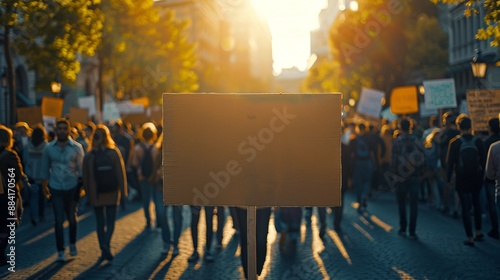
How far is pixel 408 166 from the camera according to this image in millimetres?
12641

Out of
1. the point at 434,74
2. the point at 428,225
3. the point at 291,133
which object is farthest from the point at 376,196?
the point at 434,74

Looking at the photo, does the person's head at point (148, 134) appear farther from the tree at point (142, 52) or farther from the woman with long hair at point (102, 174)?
the tree at point (142, 52)

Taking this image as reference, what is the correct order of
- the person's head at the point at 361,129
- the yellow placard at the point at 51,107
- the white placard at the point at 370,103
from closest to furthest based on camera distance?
the person's head at the point at 361,129, the yellow placard at the point at 51,107, the white placard at the point at 370,103

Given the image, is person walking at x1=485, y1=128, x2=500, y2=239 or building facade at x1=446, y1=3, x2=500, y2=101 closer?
person walking at x1=485, y1=128, x2=500, y2=239

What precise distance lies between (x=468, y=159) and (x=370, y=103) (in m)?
14.6

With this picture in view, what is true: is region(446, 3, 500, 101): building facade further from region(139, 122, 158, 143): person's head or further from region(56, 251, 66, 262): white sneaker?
region(56, 251, 66, 262): white sneaker

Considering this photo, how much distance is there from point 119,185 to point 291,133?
18.5 ft

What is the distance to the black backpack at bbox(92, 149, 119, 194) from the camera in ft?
→ 34.3

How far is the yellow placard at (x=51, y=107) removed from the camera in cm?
2182

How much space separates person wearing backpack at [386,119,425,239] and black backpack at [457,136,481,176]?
646mm

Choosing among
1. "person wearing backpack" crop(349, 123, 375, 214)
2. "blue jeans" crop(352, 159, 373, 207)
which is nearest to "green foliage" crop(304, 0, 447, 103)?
"person wearing backpack" crop(349, 123, 375, 214)

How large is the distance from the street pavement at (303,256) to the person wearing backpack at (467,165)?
628 mm

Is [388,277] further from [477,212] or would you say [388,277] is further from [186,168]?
[186,168]

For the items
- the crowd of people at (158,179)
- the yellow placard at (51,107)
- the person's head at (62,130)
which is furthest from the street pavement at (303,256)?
the yellow placard at (51,107)
